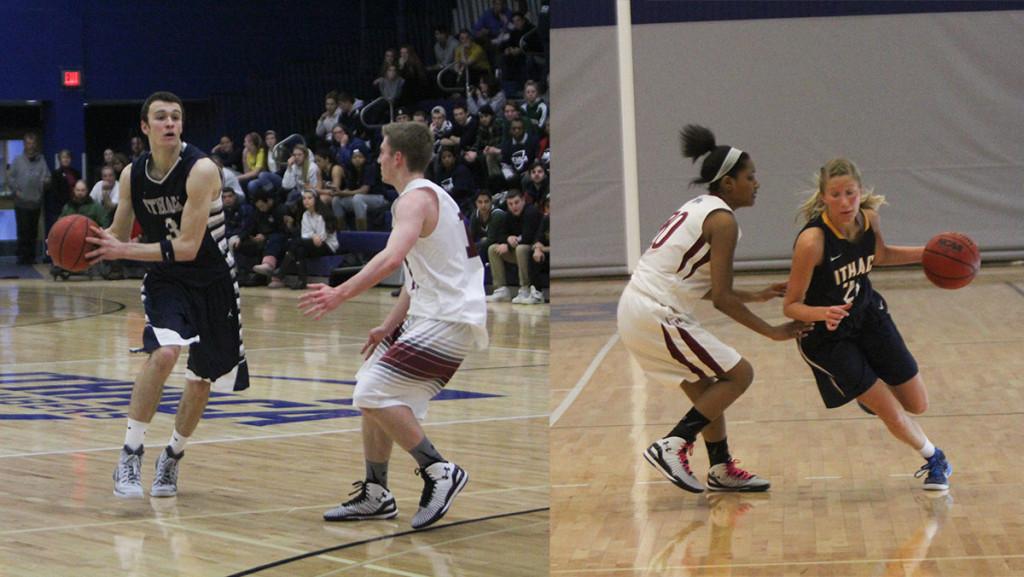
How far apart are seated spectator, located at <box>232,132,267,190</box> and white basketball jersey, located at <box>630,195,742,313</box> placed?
219 inches

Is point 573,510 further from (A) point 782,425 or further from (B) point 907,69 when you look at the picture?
(B) point 907,69

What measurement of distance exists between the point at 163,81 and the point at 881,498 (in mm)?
7897

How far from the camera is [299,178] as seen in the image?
11.7 meters

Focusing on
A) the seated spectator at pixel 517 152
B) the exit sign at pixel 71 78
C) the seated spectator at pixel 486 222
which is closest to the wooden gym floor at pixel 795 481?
the seated spectator at pixel 486 222

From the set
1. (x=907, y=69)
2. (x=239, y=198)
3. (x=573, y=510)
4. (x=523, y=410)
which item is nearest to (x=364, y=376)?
(x=573, y=510)

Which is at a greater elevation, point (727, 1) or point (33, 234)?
point (727, 1)

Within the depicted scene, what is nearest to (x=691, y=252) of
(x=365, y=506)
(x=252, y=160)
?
(x=365, y=506)

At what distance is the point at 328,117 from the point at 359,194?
1.06 meters

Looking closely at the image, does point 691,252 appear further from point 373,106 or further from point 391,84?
point 373,106

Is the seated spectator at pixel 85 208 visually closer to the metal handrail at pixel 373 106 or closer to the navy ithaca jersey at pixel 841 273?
the metal handrail at pixel 373 106

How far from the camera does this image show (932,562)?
11.5ft

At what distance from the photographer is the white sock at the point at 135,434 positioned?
4.33 m

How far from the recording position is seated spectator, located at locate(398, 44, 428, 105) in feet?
31.3

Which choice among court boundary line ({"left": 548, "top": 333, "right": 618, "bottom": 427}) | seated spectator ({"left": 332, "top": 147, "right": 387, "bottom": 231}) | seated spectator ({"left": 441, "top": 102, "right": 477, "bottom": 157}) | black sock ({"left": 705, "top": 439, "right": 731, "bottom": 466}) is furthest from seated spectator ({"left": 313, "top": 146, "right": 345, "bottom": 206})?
black sock ({"left": 705, "top": 439, "right": 731, "bottom": 466})
